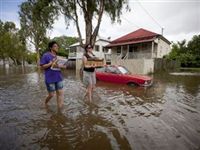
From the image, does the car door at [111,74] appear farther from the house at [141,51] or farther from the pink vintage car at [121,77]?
the house at [141,51]

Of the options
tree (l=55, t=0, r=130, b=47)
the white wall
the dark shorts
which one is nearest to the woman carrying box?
the dark shorts

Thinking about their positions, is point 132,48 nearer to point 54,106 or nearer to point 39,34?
point 39,34

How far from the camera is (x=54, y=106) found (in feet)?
18.9

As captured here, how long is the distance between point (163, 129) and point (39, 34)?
119ft

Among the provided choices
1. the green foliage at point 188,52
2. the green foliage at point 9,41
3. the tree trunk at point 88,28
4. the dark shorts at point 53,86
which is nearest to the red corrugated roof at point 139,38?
the green foliage at point 188,52

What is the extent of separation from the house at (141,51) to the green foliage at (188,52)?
3846 millimetres

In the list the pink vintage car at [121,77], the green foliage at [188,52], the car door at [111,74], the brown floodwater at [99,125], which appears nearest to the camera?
the brown floodwater at [99,125]

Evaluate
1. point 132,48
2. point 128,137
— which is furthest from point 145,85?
point 132,48

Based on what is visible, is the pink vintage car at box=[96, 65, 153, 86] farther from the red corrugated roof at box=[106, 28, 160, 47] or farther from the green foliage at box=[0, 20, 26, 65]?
the green foliage at box=[0, 20, 26, 65]

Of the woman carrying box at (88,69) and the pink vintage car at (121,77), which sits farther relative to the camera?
the pink vintage car at (121,77)

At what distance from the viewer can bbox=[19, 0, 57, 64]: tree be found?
17639 millimetres

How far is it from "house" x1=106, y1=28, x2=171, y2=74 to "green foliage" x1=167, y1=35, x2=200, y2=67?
385 cm

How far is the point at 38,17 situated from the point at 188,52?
1184 inches

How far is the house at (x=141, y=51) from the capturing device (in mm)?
19673
